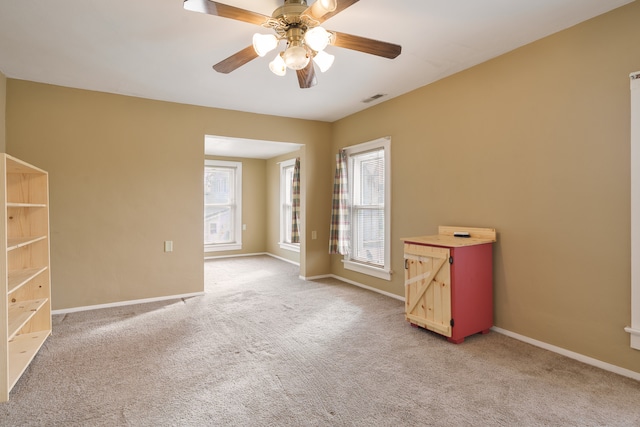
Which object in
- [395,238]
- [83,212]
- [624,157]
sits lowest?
[395,238]

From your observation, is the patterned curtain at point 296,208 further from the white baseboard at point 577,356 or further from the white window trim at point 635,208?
the white window trim at point 635,208

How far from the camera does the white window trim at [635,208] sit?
2164 mm

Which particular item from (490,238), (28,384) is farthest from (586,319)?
(28,384)

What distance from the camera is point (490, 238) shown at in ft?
9.92

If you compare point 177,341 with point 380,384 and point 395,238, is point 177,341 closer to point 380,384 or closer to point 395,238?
point 380,384

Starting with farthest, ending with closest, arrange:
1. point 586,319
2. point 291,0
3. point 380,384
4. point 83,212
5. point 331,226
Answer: point 331,226 → point 83,212 → point 586,319 → point 380,384 → point 291,0

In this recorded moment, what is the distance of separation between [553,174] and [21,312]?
4.19 m

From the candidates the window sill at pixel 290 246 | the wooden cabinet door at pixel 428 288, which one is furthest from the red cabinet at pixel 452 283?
the window sill at pixel 290 246

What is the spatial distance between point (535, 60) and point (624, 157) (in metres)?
1.02

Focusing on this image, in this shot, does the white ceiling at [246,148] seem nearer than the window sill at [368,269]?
No

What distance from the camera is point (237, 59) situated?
2350mm

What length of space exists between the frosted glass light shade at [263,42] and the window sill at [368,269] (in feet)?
9.85

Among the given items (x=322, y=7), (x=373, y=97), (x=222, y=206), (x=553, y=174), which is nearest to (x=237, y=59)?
(x=322, y=7)

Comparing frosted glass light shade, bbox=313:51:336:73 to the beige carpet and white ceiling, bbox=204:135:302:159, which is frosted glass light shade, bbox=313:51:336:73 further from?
white ceiling, bbox=204:135:302:159
